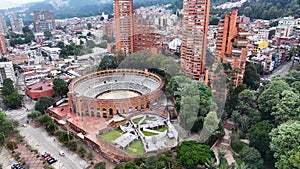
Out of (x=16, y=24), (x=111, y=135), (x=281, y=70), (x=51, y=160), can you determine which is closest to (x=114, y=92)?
(x=111, y=135)

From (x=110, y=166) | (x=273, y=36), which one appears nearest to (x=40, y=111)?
(x=110, y=166)

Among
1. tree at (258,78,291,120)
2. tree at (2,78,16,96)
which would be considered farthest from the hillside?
tree at (2,78,16,96)

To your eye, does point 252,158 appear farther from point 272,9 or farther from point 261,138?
point 272,9

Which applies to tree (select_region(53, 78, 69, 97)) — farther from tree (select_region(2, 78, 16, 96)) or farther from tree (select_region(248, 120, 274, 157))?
tree (select_region(248, 120, 274, 157))

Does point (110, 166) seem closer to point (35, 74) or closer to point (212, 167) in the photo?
point (212, 167)

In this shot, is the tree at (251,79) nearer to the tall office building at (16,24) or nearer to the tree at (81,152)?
the tree at (81,152)
